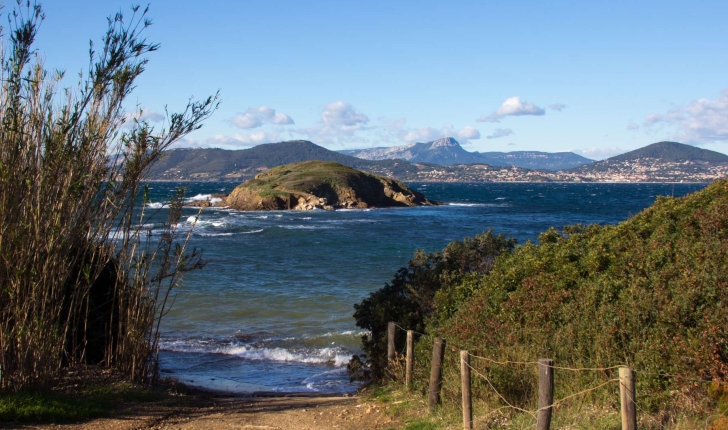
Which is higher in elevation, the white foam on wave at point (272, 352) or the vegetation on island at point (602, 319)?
the vegetation on island at point (602, 319)

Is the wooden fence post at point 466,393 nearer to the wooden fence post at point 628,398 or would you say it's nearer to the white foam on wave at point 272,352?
the wooden fence post at point 628,398

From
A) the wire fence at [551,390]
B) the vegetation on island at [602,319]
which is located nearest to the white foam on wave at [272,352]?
the vegetation on island at [602,319]

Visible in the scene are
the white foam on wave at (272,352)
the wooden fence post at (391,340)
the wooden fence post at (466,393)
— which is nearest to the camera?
the wooden fence post at (466,393)

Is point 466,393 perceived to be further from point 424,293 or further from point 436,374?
point 424,293

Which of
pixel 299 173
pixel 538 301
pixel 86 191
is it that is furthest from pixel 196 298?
pixel 299 173

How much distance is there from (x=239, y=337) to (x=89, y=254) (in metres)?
8.53

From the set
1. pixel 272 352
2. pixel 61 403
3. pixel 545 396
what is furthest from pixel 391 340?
pixel 272 352

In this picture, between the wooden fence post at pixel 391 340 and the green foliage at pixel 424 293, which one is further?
the green foliage at pixel 424 293

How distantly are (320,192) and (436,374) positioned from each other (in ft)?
243

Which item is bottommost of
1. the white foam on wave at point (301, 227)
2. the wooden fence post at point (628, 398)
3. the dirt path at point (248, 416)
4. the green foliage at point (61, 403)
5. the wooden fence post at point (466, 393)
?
the white foam on wave at point (301, 227)

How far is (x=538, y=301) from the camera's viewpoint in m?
9.48

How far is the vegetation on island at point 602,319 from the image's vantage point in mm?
Result: 7008

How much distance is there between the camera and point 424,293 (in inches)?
516

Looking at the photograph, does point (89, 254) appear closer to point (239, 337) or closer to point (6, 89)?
point (6, 89)
